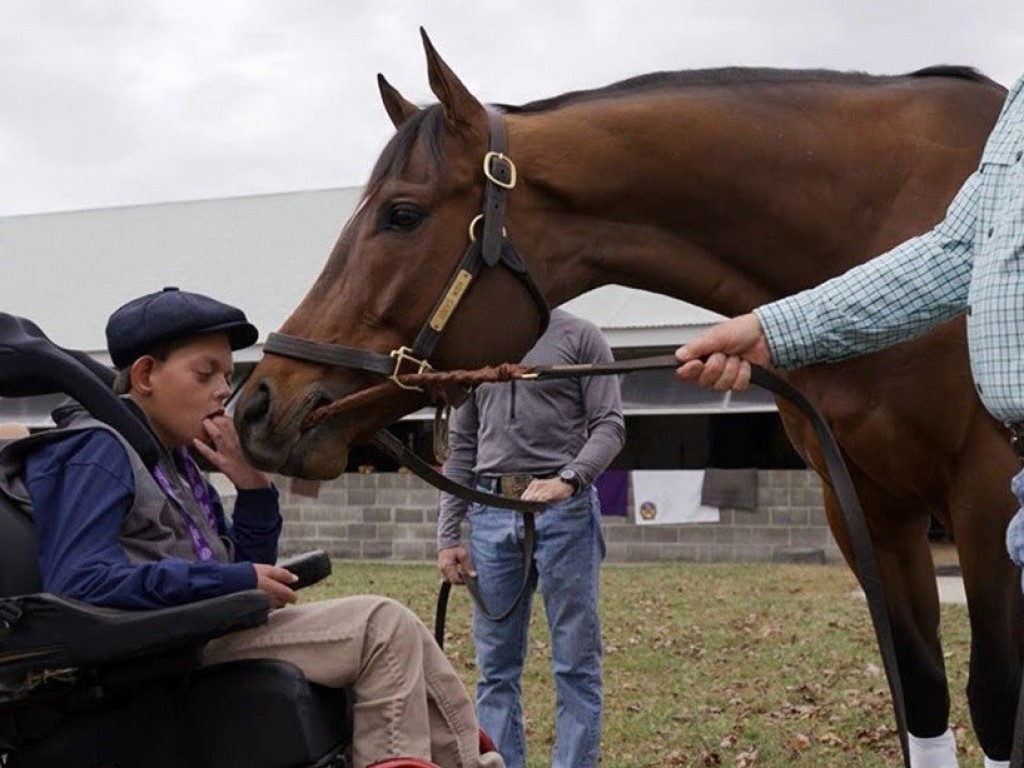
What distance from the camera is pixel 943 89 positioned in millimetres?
3756

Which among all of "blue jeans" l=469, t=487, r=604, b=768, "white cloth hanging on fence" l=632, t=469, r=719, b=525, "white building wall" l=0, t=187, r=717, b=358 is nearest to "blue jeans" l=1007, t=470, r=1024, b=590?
"blue jeans" l=469, t=487, r=604, b=768

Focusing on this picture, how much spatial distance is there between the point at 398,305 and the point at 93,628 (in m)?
1.05

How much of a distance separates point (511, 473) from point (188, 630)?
2.62 metres

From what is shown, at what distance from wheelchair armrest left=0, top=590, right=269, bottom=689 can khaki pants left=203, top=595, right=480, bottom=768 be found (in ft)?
0.69

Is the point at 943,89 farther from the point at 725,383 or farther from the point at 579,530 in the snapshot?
the point at 579,530

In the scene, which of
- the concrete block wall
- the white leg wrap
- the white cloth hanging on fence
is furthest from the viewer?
the white cloth hanging on fence

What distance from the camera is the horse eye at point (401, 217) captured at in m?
3.26

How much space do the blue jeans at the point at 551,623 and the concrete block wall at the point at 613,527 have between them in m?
8.46

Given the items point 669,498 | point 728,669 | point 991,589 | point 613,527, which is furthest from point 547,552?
point 613,527

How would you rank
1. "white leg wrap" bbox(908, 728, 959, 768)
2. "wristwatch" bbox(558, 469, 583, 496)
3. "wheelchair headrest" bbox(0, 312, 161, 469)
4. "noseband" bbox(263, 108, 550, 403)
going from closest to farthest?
"wheelchair headrest" bbox(0, 312, 161, 469) < "noseband" bbox(263, 108, 550, 403) < "white leg wrap" bbox(908, 728, 959, 768) < "wristwatch" bbox(558, 469, 583, 496)

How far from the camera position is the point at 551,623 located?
16.9ft

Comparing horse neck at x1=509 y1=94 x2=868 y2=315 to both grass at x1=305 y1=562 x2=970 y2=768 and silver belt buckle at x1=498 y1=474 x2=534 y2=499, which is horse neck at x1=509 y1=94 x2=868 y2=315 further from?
grass at x1=305 y1=562 x2=970 y2=768

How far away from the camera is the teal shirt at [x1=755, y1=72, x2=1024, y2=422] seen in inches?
87.6

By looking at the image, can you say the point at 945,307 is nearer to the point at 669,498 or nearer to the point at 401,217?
the point at 401,217
